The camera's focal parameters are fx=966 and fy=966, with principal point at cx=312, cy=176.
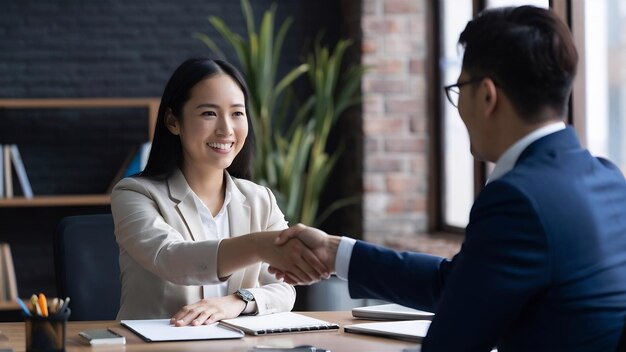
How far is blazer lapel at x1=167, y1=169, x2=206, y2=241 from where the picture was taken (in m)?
2.50

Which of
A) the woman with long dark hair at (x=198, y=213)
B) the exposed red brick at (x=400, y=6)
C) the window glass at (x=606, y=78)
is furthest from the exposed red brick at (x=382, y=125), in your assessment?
the woman with long dark hair at (x=198, y=213)

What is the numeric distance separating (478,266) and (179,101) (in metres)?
1.33

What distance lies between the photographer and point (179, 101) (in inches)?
102

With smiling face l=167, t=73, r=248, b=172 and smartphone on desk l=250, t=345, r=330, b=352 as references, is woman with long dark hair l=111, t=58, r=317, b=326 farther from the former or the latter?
smartphone on desk l=250, t=345, r=330, b=352

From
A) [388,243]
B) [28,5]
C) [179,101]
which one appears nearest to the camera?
[179,101]

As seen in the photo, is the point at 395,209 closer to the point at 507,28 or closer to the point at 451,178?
the point at 451,178

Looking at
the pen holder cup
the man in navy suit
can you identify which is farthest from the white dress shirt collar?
the pen holder cup

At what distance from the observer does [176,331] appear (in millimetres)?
2064

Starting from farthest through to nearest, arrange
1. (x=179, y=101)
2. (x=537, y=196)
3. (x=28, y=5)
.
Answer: (x=28, y=5)
(x=179, y=101)
(x=537, y=196)

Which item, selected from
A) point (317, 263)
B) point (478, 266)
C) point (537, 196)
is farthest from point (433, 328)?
point (317, 263)

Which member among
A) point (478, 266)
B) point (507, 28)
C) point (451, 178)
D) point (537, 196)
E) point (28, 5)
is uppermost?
point (28, 5)

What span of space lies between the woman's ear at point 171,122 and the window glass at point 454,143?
2.31 metres

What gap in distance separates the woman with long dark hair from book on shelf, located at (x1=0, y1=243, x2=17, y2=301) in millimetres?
2569

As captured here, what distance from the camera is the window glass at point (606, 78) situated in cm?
328
